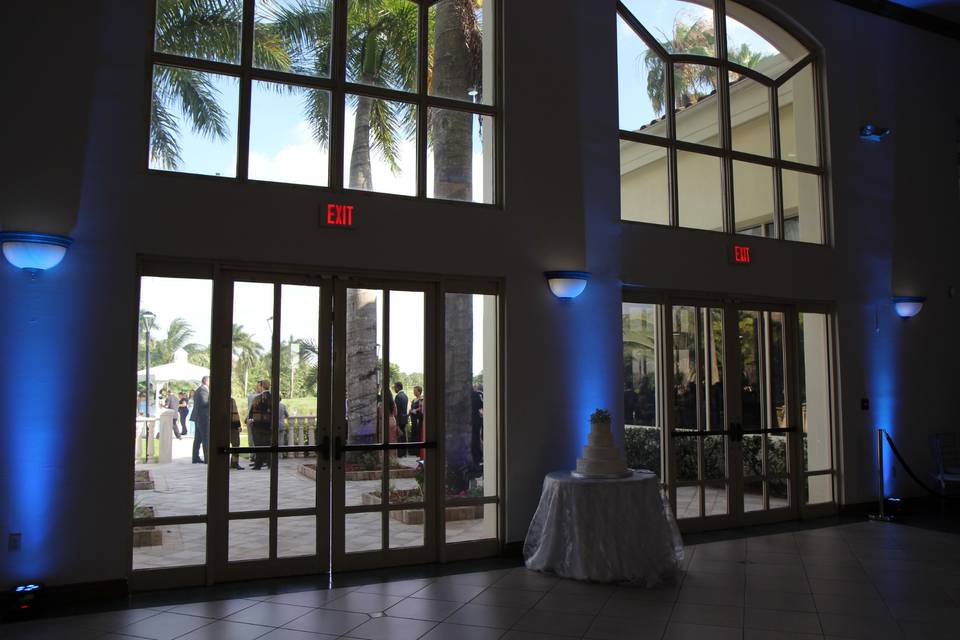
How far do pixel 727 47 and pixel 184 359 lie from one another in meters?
6.09

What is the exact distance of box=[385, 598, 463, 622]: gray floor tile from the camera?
4457 mm

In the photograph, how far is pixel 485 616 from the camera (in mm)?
4469

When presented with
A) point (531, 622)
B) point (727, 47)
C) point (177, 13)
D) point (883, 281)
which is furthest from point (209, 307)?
point (883, 281)

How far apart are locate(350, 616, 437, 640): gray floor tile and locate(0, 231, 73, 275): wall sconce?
2.93 meters

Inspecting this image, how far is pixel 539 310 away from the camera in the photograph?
6230 millimetres

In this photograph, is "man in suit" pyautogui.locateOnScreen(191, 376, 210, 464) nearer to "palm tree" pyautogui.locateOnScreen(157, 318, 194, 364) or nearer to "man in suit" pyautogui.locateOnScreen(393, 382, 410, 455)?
"palm tree" pyautogui.locateOnScreen(157, 318, 194, 364)

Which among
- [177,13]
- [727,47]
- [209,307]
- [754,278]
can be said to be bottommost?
[209,307]

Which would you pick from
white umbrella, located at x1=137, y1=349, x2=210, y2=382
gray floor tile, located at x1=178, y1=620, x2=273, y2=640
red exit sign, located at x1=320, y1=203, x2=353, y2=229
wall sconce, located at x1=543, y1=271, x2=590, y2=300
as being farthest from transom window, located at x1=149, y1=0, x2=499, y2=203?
gray floor tile, located at x1=178, y1=620, x2=273, y2=640

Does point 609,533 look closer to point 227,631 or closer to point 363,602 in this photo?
point 363,602

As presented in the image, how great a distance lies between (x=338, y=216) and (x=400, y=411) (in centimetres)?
156

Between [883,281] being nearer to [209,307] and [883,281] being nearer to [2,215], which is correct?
[209,307]

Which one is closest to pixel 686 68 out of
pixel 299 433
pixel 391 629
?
pixel 299 433

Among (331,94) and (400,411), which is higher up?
(331,94)

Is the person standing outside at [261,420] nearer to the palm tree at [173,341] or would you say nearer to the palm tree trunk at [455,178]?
the palm tree at [173,341]
